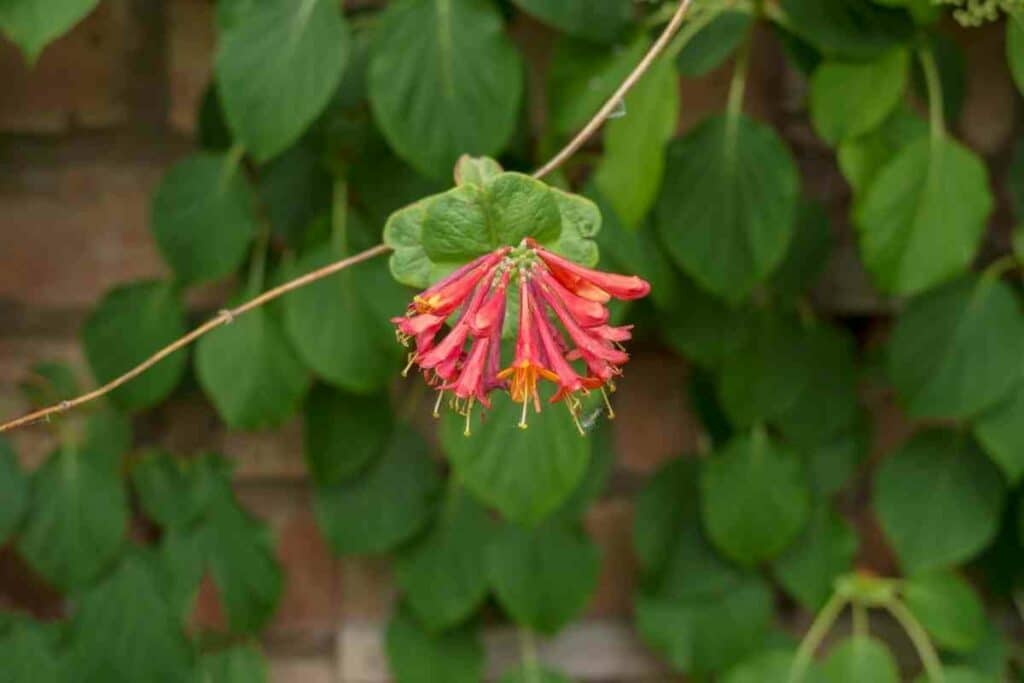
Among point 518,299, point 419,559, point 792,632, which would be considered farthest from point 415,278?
point 792,632

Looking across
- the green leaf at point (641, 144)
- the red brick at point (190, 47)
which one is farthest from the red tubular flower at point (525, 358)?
the red brick at point (190, 47)

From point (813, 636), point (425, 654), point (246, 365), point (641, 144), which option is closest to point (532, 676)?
point (425, 654)

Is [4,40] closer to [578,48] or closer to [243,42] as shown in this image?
[243,42]

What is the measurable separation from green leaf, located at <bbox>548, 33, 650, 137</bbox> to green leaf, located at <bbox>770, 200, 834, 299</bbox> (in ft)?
0.55

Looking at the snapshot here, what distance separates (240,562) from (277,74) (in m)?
0.31

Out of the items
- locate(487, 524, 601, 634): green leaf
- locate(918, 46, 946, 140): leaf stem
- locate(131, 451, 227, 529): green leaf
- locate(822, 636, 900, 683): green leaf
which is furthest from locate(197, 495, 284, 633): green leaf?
locate(918, 46, 946, 140): leaf stem

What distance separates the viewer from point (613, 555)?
3.11ft

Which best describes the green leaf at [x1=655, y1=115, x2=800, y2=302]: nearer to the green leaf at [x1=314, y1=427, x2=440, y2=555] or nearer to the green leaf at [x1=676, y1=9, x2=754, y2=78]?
the green leaf at [x1=676, y1=9, x2=754, y2=78]

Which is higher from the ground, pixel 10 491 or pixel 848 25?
pixel 848 25

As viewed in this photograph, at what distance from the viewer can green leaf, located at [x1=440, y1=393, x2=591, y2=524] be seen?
2.29 feet

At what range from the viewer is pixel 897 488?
2.85 feet

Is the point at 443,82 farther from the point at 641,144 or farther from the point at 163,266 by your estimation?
the point at 163,266

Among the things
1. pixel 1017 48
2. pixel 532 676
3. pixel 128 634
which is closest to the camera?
pixel 1017 48

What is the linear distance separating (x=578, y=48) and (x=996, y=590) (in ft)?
1.52
